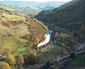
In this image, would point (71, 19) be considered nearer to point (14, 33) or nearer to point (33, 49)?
point (14, 33)

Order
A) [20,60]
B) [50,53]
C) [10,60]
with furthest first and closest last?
1. [50,53]
2. [20,60]
3. [10,60]

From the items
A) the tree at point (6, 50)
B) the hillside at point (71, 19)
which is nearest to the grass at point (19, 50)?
the tree at point (6, 50)

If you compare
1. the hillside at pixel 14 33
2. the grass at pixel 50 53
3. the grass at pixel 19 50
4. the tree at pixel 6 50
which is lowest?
the grass at pixel 50 53

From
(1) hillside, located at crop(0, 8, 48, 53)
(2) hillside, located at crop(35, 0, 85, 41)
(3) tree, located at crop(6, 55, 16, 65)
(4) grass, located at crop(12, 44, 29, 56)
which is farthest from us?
(2) hillside, located at crop(35, 0, 85, 41)

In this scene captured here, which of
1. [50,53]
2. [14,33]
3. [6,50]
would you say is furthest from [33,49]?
[14,33]

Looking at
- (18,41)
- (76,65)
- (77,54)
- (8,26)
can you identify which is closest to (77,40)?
(77,54)

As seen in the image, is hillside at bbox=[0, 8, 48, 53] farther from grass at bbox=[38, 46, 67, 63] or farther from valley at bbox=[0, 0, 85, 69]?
grass at bbox=[38, 46, 67, 63]

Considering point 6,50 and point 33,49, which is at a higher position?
point 6,50

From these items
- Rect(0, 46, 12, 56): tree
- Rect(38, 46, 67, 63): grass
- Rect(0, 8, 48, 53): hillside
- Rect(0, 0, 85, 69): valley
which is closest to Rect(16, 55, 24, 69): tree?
Rect(0, 0, 85, 69): valley

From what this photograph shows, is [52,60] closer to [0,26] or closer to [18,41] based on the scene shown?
[18,41]

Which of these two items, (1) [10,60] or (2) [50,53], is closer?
(1) [10,60]

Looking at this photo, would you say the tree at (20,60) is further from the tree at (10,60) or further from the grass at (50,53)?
the grass at (50,53)
